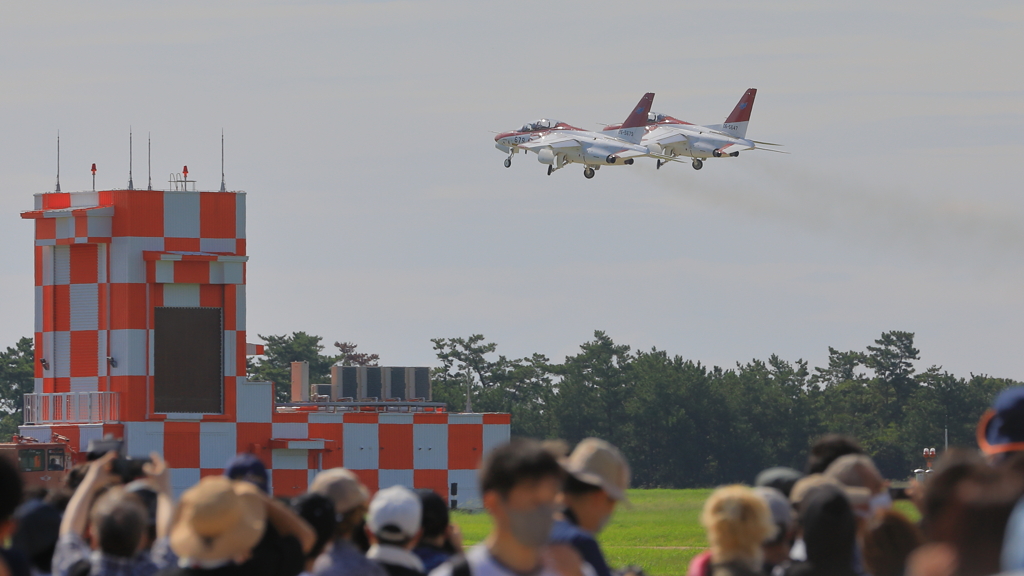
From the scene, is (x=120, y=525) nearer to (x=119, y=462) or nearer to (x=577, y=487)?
(x=119, y=462)

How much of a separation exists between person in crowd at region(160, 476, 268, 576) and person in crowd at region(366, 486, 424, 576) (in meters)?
1.10

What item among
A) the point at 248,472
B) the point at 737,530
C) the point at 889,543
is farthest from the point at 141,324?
the point at 737,530

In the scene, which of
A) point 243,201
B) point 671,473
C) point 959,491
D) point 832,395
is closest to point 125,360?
point 243,201

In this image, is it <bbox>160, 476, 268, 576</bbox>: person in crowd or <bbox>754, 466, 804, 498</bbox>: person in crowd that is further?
<bbox>754, 466, 804, 498</bbox>: person in crowd

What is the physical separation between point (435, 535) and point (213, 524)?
221 centimetres

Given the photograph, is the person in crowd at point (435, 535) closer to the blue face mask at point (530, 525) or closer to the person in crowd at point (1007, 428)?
the blue face mask at point (530, 525)

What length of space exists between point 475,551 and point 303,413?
32333 mm

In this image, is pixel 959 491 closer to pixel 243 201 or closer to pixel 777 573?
pixel 777 573

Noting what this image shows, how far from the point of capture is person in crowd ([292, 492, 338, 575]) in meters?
7.38

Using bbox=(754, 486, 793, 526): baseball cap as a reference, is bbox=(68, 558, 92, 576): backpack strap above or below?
below

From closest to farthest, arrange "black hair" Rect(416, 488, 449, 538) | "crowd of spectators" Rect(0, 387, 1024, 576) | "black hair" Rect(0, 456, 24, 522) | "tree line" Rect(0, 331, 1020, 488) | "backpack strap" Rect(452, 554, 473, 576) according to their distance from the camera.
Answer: "backpack strap" Rect(452, 554, 473, 576) < "crowd of spectators" Rect(0, 387, 1024, 576) < "black hair" Rect(0, 456, 24, 522) < "black hair" Rect(416, 488, 449, 538) < "tree line" Rect(0, 331, 1020, 488)

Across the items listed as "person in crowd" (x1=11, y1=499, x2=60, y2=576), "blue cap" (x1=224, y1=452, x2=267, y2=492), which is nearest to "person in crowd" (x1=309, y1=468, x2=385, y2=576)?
"blue cap" (x1=224, y1=452, x2=267, y2=492)

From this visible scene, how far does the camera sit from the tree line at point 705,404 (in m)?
93.1

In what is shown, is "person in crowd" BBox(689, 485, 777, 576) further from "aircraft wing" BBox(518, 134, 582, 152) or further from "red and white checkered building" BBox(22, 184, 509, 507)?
"aircraft wing" BBox(518, 134, 582, 152)
